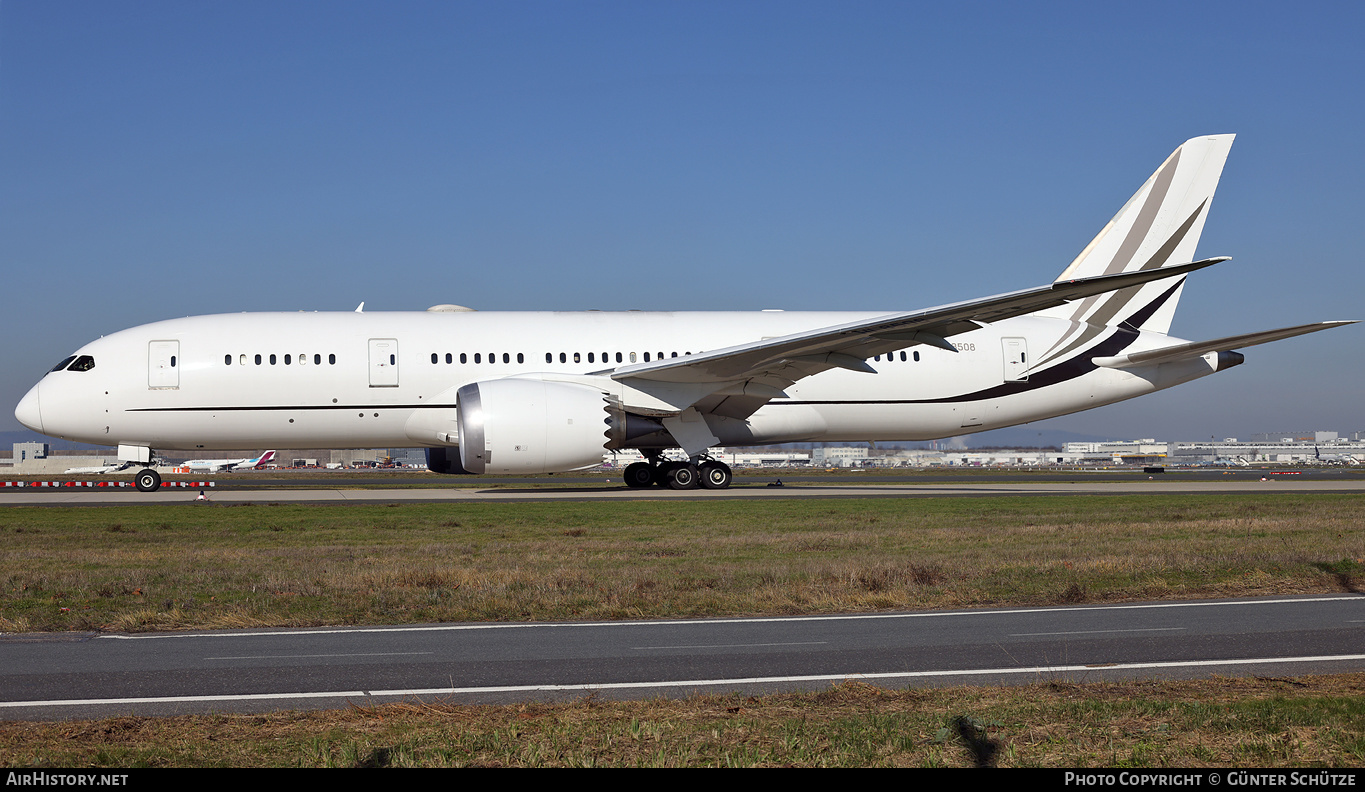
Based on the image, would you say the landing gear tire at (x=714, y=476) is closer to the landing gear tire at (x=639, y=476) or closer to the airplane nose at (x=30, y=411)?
the landing gear tire at (x=639, y=476)

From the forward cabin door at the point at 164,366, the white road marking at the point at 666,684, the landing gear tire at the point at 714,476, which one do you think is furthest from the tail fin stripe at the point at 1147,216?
the forward cabin door at the point at 164,366

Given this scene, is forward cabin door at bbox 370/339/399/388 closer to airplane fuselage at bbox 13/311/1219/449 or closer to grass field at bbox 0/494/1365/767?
airplane fuselage at bbox 13/311/1219/449

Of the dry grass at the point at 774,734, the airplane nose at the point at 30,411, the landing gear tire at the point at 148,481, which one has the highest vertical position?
the airplane nose at the point at 30,411

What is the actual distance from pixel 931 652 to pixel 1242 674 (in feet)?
6.33

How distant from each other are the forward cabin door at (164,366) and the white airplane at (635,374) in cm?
4

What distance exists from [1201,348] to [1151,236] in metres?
3.42

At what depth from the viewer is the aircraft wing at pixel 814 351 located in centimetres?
1933

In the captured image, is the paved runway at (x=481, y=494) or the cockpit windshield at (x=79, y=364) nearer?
the paved runway at (x=481, y=494)

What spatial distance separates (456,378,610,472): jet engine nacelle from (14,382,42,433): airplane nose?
10.6 metres

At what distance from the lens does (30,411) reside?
82.5 feet

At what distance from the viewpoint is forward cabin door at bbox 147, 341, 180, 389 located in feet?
80.3

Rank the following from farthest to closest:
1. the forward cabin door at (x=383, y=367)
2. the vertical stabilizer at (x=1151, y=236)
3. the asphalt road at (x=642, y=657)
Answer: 1. the vertical stabilizer at (x=1151, y=236)
2. the forward cabin door at (x=383, y=367)
3. the asphalt road at (x=642, y=657)

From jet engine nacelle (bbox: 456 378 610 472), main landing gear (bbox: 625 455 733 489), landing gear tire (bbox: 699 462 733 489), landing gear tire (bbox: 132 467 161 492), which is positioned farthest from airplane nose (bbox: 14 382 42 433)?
landing gear tire (bbox: 699 462 733 489)
